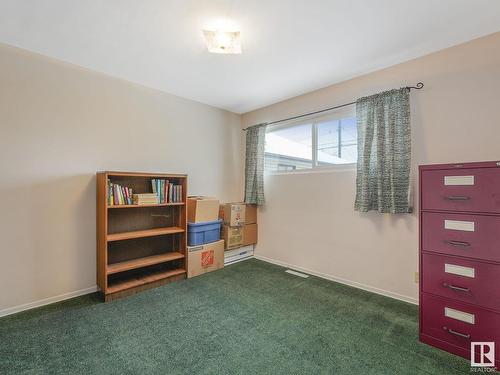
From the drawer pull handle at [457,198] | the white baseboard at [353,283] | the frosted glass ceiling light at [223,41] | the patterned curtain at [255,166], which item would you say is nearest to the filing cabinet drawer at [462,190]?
the drawer pull handle at [457,198]

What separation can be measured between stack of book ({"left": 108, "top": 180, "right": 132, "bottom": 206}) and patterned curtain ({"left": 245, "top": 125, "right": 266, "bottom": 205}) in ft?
5.64

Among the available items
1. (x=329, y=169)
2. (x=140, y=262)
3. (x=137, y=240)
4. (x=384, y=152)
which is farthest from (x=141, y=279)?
(x=384, y=152)

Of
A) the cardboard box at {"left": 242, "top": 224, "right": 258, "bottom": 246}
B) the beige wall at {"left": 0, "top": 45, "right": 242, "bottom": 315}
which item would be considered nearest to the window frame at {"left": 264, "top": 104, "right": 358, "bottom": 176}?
the cardboard box at {"left": 242, "top": 224, "right": 258, "bottom": 246}

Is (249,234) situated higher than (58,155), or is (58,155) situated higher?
(58,155)

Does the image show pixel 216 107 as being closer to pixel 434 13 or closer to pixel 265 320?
pixel 434 13

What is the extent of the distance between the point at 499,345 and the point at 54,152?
3836 mm

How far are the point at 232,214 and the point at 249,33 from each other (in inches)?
89.1

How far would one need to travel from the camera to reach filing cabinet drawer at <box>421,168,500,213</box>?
1.51 m

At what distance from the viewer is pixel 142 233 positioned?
2713 mm

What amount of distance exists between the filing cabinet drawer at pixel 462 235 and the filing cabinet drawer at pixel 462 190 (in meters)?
0.06

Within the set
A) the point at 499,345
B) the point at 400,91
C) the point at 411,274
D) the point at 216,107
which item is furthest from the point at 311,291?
the point at 216,107

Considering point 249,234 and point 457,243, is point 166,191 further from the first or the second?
point 457,243

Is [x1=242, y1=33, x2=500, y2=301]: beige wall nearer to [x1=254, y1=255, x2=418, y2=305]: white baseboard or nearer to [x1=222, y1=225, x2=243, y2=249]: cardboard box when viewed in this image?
[x1=254, y1=255, x2=418, y2=305]: white baseboard

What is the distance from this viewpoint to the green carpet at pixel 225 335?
1505 mm
